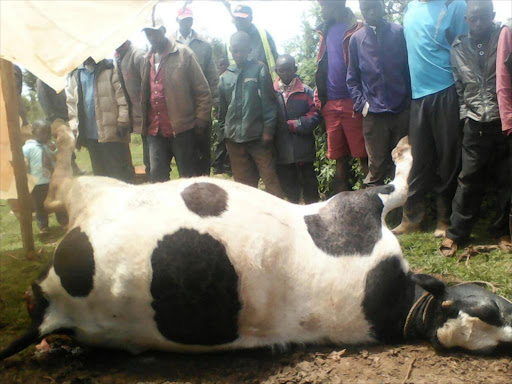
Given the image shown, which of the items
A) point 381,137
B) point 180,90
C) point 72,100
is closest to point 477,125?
point 381,137

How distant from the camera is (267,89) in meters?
5.00

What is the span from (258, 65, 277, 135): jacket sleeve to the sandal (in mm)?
1992

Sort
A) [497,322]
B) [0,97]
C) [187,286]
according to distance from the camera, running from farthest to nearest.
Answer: [0,97]
[497,322]
[187,286]

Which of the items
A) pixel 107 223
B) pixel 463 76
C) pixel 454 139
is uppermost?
pixel 463 76

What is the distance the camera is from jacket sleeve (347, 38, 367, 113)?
4727 mm

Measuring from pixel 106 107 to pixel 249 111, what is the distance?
150 centimetres

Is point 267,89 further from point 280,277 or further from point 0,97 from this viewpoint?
point 280,277

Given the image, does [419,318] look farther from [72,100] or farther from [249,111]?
[72,100]

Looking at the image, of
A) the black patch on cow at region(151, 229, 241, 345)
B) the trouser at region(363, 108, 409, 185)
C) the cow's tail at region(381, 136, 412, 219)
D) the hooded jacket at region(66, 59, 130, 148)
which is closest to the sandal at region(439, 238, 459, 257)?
the trouser at region(363, 108, 409, 185)

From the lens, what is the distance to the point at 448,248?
4.31 m

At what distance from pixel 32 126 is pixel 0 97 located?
2.82ft

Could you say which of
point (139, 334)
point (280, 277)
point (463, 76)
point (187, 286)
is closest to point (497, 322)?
point (280, 277)

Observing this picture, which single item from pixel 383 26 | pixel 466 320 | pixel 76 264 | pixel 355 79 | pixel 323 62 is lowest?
pixel 466 320

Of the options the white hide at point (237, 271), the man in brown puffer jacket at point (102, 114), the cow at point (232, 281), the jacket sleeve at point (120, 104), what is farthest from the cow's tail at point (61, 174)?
the jacket sleeve at point (120, 104)
